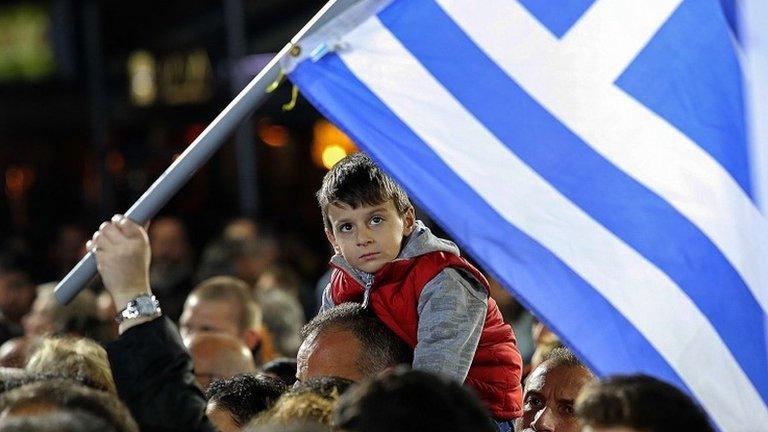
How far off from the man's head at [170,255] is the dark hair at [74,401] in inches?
327

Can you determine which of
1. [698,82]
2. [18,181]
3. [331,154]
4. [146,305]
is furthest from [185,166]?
[18,181]

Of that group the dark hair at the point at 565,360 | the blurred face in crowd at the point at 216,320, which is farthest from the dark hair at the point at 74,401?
the blurred face in crowd at the point at 216,320

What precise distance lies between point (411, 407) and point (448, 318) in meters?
1.23

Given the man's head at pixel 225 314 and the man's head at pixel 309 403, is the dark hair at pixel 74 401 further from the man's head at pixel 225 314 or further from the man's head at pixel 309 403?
the man's head at pixel 225 314

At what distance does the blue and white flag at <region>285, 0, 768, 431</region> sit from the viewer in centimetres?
406

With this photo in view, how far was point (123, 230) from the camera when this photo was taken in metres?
4.11

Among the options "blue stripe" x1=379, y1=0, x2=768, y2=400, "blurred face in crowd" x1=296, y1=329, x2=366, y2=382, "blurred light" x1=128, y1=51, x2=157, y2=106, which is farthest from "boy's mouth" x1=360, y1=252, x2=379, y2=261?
"blurred light" x1=128, y1=51, x2=157, y2=106

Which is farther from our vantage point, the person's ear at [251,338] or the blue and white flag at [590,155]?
the person's ear at [251,338]

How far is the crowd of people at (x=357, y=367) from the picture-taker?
134 inches

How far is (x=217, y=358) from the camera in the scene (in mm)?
6902

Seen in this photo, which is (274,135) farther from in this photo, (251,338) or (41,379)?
(41,379)

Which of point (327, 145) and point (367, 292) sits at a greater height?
point (327, 145)

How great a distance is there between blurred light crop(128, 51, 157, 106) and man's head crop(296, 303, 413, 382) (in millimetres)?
11200

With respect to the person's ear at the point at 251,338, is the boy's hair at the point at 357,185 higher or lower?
higher
